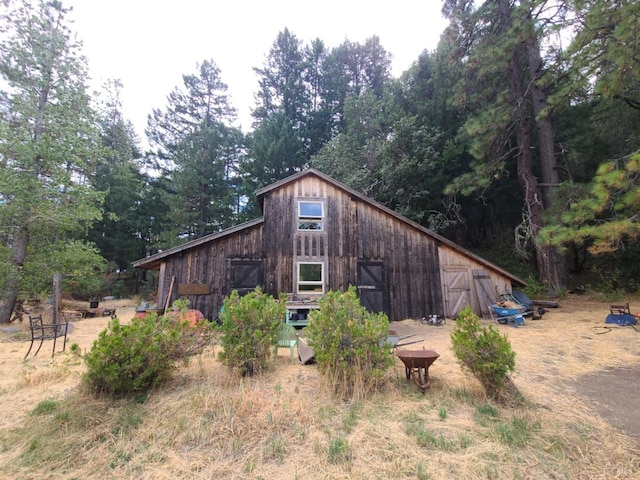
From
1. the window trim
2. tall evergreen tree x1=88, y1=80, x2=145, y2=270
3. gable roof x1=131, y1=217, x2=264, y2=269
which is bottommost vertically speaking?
gable roof x1=131, y1=217, x2=264, y2=269

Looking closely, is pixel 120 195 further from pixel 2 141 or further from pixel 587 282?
pixel 587 282

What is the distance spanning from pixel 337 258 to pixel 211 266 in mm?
4741

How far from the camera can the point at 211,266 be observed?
10695 millimetres

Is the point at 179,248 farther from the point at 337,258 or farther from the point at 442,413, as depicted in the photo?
the point at 442,413

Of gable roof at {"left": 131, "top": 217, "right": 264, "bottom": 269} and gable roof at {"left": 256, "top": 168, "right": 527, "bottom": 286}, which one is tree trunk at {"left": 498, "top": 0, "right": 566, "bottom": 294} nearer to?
gable roof at {"left": 256, "top": 168, "right": 527, "bottom": 286}

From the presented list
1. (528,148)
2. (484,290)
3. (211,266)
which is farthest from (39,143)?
(528,148)

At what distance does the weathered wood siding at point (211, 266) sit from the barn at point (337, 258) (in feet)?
0.12

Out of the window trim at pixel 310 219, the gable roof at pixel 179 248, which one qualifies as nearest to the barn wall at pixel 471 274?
the window trim at pixel 310 219

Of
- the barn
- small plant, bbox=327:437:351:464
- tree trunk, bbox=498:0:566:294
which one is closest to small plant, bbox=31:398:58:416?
small plant, bbox=327:437:351:464

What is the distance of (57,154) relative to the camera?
35.2ft

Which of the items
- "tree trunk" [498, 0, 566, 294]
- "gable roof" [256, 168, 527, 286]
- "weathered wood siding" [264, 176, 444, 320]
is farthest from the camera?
"tree trunk" [498, 0, 566, 294]

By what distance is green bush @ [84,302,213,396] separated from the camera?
3873mm

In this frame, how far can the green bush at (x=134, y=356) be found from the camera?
3.87 meters

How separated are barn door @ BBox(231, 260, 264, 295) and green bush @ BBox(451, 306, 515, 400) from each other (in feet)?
26.1
